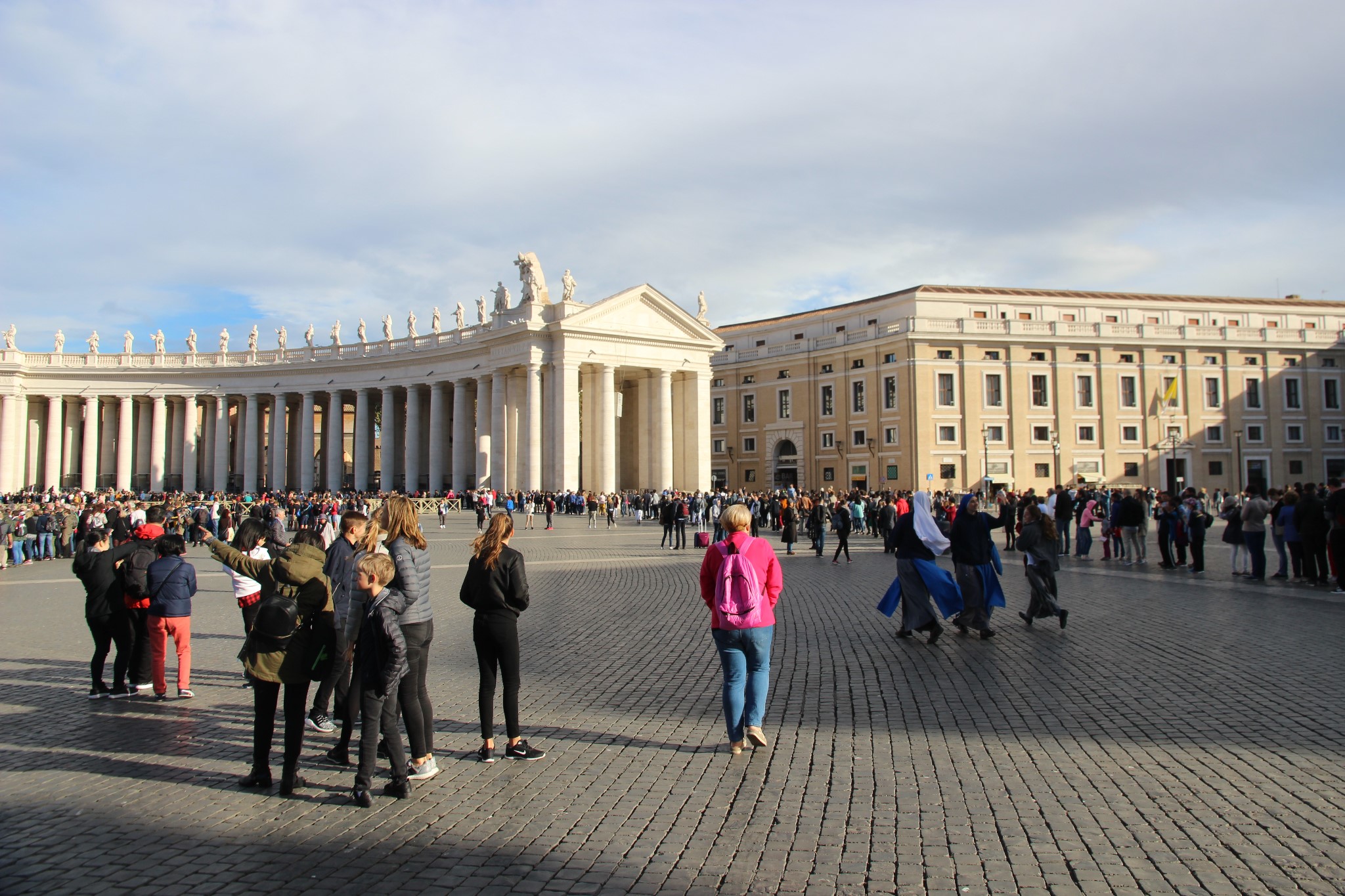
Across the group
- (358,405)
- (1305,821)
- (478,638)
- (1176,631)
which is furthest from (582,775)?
(358,405)

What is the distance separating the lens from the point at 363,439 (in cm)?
6128

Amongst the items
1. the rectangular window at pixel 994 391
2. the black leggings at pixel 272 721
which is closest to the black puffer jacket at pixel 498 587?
the black leggings at pixel 272 721

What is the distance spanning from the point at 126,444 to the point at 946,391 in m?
57.5

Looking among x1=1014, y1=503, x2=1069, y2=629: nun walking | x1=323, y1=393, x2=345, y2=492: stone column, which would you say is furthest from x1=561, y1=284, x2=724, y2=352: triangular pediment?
x1=1014, y1=503, x2=1069, y2=629: nun walking

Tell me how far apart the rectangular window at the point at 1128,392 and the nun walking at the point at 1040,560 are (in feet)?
168

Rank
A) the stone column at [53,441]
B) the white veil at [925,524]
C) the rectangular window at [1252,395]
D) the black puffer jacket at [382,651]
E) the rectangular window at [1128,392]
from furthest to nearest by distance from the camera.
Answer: the stone column at [53,441], the rectangular window at [1252,395], the rectangular window at [1128,392], the white veil at [925,524], the black puffer jacket at [382,651]

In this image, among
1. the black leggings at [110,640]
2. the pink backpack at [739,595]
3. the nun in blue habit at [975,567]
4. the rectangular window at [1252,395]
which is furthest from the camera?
the rectangular window at [1252,395]

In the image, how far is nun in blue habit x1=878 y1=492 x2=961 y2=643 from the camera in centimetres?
997

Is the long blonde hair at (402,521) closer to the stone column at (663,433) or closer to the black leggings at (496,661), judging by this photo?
the black leggings at (496,661)

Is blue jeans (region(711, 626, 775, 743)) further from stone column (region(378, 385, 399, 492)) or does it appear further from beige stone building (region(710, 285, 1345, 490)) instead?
stone column (region(378, 385, 399, 492))

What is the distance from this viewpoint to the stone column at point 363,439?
6028cm

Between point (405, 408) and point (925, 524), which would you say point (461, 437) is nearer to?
point (405, 408)

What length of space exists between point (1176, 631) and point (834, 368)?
166ft

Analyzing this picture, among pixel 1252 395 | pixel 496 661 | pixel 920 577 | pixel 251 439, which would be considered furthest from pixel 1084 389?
pixel 251 439
